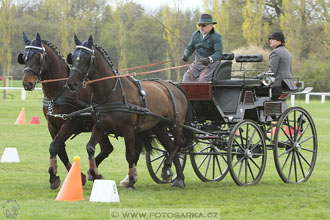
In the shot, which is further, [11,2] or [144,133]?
[11,2]

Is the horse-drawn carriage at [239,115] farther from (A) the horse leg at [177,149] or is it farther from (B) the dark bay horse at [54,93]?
(B) the dark bay horse at [54,93]

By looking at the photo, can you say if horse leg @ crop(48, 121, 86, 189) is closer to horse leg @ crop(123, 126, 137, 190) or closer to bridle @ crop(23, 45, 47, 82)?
bridle @ crop(23, 45, 47, 82)

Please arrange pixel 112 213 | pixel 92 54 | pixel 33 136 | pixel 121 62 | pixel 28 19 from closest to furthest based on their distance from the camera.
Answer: pixel 112 213
pixel 92 54
pixel 33 136
pixel 121 62
pixel 28 19

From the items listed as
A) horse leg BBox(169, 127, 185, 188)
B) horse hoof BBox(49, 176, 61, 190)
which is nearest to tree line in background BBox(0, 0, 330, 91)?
horse leg BBox(169, 127, 185, 188)

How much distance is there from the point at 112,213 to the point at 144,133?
105 inches

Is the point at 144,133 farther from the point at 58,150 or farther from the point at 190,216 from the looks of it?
the point at 190,216

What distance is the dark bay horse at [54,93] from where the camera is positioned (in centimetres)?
826

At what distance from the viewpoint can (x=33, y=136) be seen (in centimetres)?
1672

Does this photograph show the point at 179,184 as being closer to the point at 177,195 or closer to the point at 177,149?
the point at 177,149

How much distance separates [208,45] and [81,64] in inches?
90.4

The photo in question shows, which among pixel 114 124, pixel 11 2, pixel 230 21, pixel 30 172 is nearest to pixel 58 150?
pixel 114 124

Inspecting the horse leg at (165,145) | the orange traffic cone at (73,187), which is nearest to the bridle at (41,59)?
the orange traffic cone at (73,187)

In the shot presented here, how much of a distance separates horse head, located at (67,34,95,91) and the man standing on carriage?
185 centimetres

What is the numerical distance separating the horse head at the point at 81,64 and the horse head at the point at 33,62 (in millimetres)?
724
